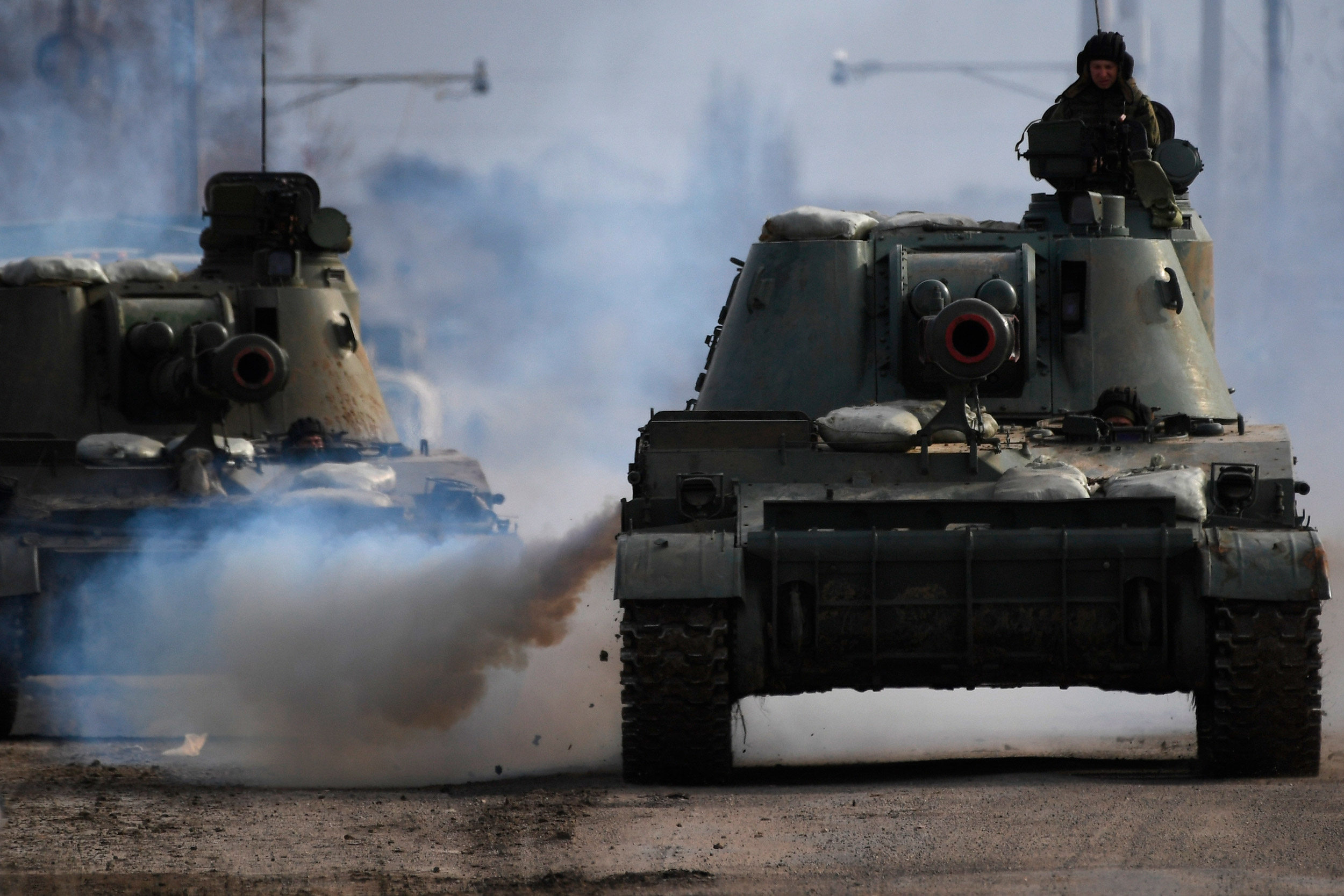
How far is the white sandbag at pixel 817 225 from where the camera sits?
13781 millimetres

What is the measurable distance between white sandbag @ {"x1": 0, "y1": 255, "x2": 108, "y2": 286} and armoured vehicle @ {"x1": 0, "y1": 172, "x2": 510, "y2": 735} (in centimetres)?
1

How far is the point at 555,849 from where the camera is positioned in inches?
343

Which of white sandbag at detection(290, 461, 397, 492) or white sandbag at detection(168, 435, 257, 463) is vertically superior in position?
white sandbag at detection(168, 435, 257, 463)

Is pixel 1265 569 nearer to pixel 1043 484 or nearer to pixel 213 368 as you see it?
pixel 1043 484

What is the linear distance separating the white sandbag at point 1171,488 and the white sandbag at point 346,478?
6046mm

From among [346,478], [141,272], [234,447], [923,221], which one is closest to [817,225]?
[923,221]

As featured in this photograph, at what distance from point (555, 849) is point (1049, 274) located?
5.97 meters

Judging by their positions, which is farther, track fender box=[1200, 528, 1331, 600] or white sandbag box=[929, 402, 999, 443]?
white sandbag box=[929, 402, 999, 443]

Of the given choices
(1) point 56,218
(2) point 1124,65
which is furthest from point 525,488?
(2) point 1124,65

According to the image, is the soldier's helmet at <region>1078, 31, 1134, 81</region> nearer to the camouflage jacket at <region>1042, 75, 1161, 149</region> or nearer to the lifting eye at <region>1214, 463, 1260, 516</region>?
the camouflage jacket at <region>1042, 75, 1161, 149</region>

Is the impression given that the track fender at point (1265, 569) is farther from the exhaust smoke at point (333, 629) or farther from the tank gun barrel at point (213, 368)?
the tank gun barrel at point (213, 368)

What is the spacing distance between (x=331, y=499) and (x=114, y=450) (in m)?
1.43

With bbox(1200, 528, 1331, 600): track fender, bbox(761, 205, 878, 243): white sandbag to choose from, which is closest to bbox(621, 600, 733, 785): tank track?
bbox(1200, 528, 1331, 600): track fender

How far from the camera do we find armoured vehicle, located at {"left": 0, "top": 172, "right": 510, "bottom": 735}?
14.5 meters
